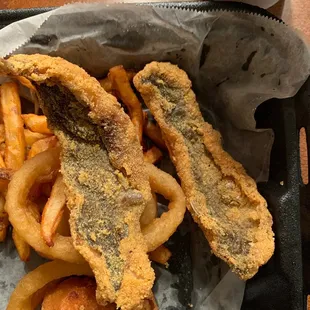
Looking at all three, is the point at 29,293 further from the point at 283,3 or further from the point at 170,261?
the point at 283,3

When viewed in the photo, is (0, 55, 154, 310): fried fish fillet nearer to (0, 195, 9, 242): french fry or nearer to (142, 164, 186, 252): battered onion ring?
(142, 164, 186, 252): battered onion ring

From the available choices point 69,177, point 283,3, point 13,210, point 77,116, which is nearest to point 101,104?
point 77,116

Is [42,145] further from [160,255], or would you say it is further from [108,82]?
[160,255]

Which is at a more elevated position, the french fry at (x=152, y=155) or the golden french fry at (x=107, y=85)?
the golden french fry at (x=107, y=85)

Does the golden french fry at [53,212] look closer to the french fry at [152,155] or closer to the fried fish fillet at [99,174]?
the fried fish fillet at [99,174]

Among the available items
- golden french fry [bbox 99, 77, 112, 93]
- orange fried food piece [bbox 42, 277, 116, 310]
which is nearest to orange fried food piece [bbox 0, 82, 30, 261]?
orange fried food piece [bbox 42, 277, 116, 310]

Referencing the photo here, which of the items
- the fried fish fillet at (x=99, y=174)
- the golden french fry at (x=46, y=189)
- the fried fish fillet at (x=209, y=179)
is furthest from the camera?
the golden french fry at (x=46, y=189)

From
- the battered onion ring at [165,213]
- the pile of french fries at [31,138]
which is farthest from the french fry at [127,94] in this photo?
the battered onion ring at [165,213]
